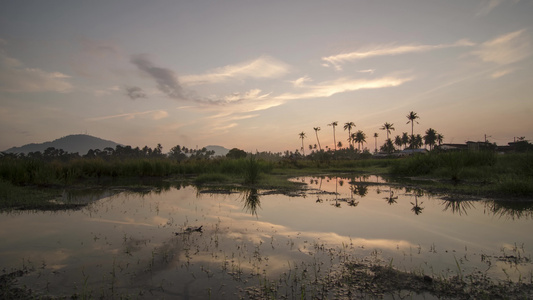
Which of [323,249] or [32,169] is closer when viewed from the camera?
[323,249]

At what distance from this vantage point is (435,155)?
83.3ft

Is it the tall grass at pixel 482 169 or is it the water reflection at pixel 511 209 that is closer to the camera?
the water reflection at pixel 511 209

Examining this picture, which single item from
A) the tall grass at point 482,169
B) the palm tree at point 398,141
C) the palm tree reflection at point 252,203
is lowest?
the palm tree reflection at point 252,203

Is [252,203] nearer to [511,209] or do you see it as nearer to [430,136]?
[511,209]

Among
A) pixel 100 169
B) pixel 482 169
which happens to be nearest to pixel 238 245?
pixel 482 169

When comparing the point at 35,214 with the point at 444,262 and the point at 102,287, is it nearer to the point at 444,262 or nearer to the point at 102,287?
the point at 102,287

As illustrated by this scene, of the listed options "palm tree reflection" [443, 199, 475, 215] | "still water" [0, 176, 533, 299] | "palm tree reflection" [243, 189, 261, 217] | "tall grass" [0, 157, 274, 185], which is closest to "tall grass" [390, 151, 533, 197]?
"still water" [0, 176, 533, 299]

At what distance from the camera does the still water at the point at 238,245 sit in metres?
4.57

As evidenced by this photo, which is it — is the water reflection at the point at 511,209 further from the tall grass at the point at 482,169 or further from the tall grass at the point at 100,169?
the tall grass at the point at 100,169

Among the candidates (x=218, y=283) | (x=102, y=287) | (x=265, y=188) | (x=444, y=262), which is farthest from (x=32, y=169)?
(x=444, y=262)

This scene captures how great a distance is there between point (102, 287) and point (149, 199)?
30.2 ft

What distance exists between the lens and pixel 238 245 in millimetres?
6336

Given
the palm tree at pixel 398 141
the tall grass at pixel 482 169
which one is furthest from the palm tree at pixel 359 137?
the tall grass at pixel 482 169

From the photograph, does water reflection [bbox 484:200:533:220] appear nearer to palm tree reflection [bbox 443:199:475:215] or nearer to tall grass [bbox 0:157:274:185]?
palm tree reflection [bbox 443:199:475:215]
